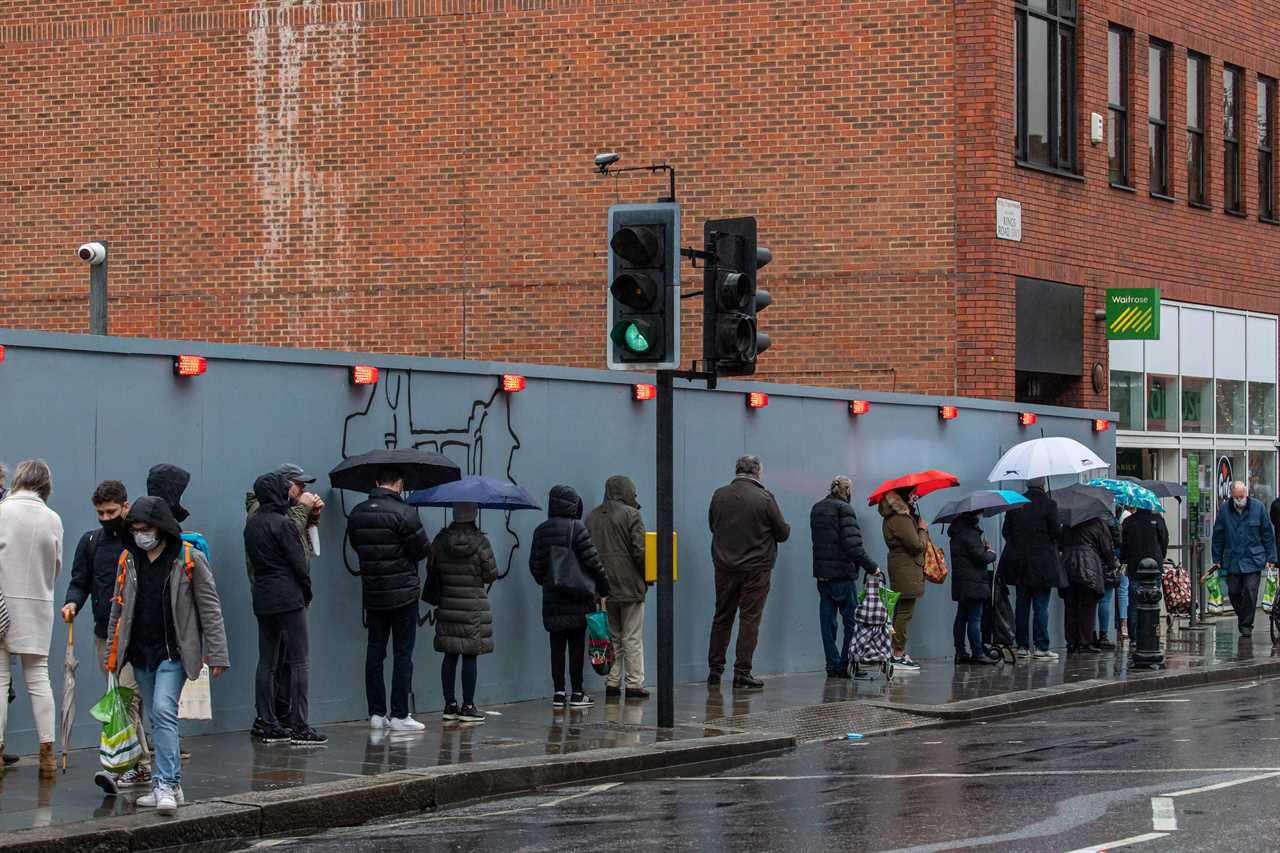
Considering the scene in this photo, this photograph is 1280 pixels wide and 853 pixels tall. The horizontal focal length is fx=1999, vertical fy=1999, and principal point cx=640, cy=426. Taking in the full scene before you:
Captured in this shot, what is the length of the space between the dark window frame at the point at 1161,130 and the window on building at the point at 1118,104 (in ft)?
2.10

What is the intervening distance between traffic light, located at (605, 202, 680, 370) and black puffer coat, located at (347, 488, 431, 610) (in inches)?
69.4

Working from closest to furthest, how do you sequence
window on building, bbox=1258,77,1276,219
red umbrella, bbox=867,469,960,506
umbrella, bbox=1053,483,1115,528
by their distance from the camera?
red umbrella, bbox=867,469,960,506, umbrella, bbox=1053,483,1115,528, window on building, bbox=1258,77,1276,219

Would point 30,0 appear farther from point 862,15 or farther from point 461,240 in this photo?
point 862,15

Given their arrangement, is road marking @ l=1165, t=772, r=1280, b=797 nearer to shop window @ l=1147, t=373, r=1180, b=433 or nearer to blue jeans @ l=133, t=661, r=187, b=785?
blue jeans @ l=133, t=661, r=187, b=785

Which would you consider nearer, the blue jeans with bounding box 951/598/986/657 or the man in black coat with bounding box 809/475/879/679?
the man in black coat with bounding box 809/475/879/679

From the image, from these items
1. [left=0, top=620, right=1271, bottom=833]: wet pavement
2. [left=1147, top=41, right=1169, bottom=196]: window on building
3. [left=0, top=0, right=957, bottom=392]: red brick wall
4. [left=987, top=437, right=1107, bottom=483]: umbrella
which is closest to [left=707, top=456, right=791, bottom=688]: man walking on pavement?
[left=0, top=620, right=1271, bottom=833]: wet pavement

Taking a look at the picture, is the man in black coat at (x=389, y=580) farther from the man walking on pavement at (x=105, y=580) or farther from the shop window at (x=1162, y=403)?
the shop window at (x=1162, y=403)

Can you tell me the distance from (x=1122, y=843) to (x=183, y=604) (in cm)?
490

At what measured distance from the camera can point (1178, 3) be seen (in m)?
26.6

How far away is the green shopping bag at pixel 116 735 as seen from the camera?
10656 mm

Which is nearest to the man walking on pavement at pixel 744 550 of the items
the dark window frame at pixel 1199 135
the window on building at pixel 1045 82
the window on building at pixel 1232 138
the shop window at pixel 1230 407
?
the window on building at pixel 1045 82

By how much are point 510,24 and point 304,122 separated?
2938 mm

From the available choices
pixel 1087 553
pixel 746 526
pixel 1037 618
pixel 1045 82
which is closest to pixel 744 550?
pixel 746 526

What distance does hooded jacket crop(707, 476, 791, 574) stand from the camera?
55.0 feet
